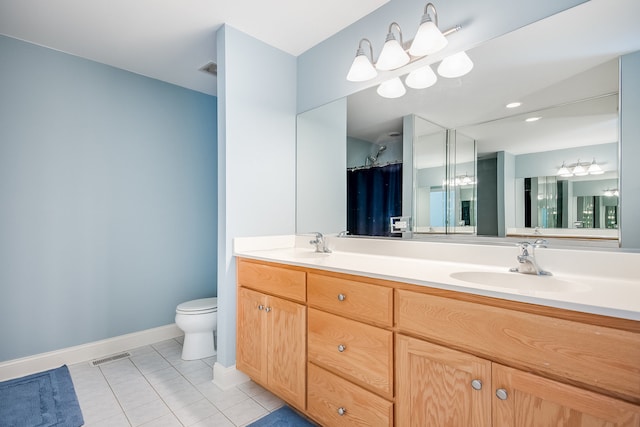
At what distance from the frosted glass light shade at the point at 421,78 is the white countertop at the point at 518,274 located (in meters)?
0.88

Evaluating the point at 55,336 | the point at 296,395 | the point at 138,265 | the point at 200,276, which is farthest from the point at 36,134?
the point at 296,395

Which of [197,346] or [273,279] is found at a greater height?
[273,279]

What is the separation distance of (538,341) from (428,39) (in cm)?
136

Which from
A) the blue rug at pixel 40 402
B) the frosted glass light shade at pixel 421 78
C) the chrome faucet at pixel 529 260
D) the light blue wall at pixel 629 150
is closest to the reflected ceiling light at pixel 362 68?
the frosted glass light shade at pixel 421 78

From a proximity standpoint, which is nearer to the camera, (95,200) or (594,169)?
(594,169)

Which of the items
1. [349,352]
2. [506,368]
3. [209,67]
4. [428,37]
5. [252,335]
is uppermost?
[209,67]

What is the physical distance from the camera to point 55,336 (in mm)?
2223

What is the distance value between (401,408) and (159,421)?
129 centimetres

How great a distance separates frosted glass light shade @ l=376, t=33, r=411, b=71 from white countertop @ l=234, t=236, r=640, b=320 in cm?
100

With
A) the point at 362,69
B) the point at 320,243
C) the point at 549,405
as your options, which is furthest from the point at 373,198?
the point at 549,405

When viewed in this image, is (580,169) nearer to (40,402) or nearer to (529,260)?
(529,260)

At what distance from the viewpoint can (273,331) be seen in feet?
5.59

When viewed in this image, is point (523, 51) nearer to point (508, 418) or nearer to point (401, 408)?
point (508, 418)

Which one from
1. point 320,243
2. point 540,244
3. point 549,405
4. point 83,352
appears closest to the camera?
point 549,405
